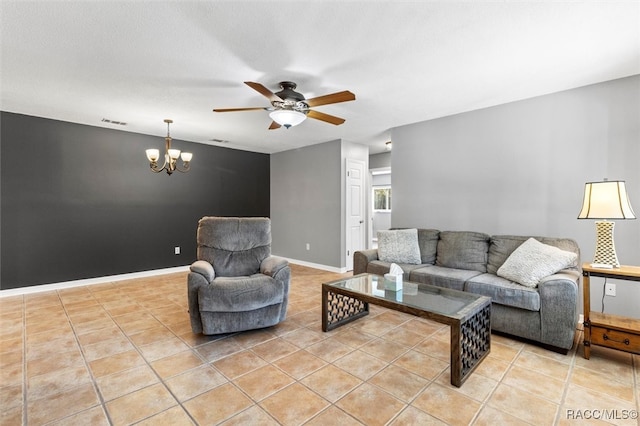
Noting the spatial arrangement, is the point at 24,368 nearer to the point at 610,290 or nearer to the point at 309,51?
the point at 309,51

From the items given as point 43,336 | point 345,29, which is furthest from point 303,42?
point 43,336

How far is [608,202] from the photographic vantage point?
229cm

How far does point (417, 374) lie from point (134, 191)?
4.91m

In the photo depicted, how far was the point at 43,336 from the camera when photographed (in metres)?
2.70

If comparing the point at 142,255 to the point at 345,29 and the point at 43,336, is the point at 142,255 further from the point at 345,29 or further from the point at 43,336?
the point at 345,29

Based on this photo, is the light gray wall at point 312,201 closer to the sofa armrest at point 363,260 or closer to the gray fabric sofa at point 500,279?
the sofa armrest at point 363,260

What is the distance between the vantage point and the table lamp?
2.25 m

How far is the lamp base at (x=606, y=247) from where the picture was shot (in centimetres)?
237

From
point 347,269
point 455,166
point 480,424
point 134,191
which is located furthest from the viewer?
point 347,269

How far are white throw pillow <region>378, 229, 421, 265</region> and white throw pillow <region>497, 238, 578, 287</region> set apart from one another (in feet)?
3.32

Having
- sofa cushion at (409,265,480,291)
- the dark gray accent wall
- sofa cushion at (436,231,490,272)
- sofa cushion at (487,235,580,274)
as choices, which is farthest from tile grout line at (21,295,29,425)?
sofa cushion at (487,235,580,274)

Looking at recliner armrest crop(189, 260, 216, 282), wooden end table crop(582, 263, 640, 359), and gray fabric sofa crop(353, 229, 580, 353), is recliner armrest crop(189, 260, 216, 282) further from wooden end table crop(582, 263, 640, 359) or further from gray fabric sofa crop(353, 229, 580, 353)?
wooden end table crop(582, 263, 640, 359)

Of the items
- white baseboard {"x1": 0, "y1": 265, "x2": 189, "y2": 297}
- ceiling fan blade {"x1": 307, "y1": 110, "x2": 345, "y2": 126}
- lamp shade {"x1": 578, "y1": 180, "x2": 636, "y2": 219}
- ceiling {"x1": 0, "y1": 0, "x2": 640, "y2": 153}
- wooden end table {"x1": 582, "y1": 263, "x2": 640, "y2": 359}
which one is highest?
ceiling {"x1": 0, "y1": 0, "x2": 640, "y2": 153}

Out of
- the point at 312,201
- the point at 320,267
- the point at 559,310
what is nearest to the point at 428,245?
the point at 559,310
